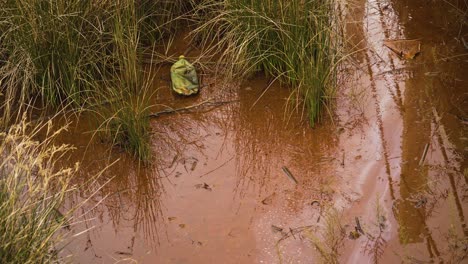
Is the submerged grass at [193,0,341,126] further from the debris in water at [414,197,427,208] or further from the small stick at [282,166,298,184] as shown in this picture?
the debris in water at [414,197,427,208]

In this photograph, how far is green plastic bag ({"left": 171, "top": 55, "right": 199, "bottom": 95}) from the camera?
4520 mm

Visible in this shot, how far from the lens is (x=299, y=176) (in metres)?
3.77

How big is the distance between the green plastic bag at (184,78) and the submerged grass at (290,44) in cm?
21

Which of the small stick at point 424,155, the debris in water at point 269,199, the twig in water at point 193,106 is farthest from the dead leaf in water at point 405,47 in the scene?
the debris in water at point 269,199

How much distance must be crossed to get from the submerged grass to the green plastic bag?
208 mm

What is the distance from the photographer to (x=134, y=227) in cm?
354

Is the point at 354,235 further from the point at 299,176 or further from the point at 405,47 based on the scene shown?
the point at 405,47

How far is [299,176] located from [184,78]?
1205mm

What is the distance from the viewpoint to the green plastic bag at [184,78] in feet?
14.8

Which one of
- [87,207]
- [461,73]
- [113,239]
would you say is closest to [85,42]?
[87,207]

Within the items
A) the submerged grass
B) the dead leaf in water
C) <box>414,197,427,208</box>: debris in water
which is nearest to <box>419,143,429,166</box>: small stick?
<box>414,197,427,208</box>: debris in water

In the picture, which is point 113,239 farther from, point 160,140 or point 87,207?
point 160,140

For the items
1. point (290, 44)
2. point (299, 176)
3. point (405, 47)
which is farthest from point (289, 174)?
point (405, 47)

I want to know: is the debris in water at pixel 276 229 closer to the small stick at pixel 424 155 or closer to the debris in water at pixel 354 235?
the debris in water at pixel 354 235
